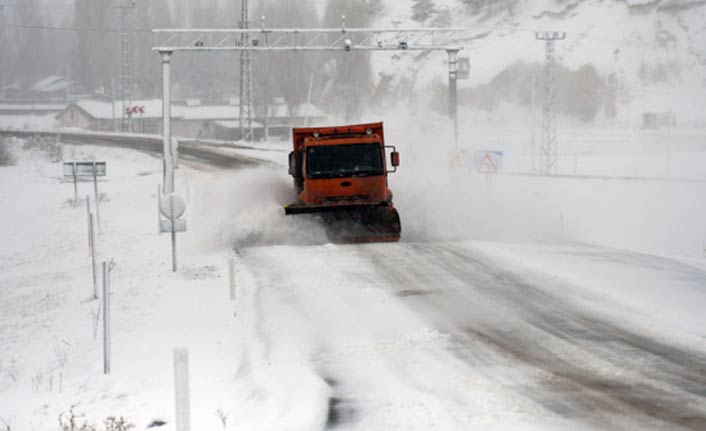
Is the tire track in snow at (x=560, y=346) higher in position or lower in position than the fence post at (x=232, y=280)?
lower

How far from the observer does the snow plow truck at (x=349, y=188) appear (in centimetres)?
2466

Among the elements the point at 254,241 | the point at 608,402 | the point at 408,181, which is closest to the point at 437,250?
the point at 254,241

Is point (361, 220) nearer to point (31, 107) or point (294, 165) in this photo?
point (294, 165)

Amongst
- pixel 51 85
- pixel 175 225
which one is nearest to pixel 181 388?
pixel 175 225

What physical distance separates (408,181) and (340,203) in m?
8.97

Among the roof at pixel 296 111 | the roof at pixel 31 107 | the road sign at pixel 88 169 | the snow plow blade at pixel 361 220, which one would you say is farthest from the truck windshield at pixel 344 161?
the roof at pixel 31 107

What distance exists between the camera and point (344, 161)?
25328 millimetres


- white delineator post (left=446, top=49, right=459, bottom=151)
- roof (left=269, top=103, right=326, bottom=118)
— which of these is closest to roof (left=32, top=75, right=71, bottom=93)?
roof (left=269, top=103, right=326, bottom=118)

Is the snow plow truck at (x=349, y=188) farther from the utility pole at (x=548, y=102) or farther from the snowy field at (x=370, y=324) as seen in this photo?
the utility pole at (x=548, y=102)

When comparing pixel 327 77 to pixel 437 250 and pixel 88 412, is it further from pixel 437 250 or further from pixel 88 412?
pixel 88 412

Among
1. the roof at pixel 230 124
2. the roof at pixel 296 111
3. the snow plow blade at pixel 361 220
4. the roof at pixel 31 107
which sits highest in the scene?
the roof at pixel 31 107

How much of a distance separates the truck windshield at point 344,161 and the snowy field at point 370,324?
63.3 inches

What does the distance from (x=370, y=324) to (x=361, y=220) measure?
9944mm

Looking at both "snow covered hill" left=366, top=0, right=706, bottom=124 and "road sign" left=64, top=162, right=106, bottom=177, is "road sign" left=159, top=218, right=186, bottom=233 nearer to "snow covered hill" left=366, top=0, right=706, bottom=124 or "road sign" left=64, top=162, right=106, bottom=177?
"road sign" left=64, top=162, right=106, bottom=177
